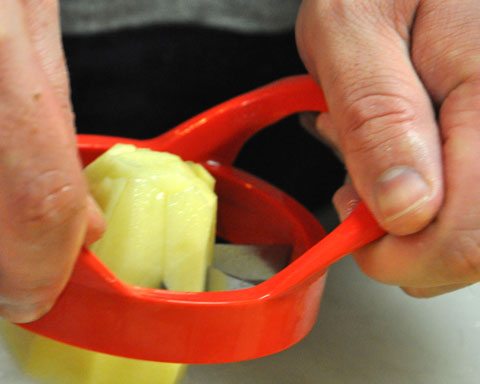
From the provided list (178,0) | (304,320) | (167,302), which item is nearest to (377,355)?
(304,320)

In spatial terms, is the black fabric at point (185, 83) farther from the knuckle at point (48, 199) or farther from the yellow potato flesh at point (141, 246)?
the knuckle at point (48, 199)

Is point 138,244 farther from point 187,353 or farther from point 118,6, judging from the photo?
point 118,6

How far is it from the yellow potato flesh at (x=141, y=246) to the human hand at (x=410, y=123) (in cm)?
10

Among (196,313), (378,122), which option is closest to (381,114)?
(378,122)

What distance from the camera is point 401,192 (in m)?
0.40

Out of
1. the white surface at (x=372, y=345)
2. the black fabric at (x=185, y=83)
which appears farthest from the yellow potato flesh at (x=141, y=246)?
the black fabric at (x=185, y=83)

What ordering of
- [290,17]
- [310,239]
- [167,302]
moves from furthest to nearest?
[290,17] → [310,239] → [167,302]

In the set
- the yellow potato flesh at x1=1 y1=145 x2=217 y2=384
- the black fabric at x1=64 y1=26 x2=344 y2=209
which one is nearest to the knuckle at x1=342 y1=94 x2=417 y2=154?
the yellow potato flesh at x1=1 y1=145 x2=217 y2=384

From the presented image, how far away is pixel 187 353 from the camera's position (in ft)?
1.40

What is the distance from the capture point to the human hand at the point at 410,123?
A: 0.41 metres

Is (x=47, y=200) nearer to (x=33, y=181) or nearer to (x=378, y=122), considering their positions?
(x=33, y=181)

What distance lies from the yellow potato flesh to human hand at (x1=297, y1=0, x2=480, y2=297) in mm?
100

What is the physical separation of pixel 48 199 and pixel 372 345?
0.93 feet

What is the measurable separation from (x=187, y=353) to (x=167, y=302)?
0.04 m
